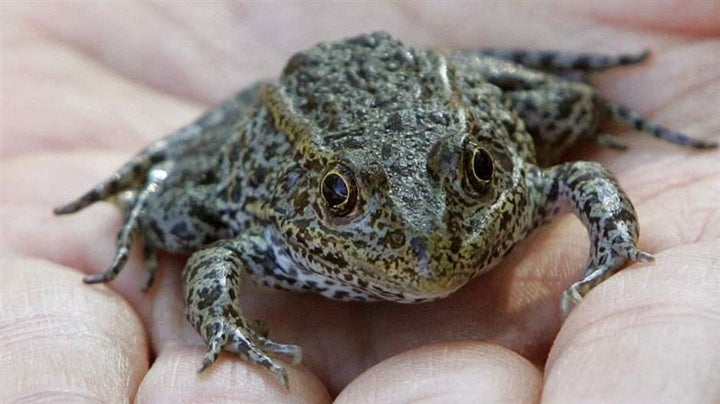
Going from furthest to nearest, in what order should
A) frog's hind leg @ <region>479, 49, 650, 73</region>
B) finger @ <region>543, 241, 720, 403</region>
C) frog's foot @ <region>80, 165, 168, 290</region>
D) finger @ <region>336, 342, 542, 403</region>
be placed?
frog's hind leg @ <region>479, 49, 650, 73</region> → frog's foot @ <region>80, 165, 168, 290</region> → finger @ <region>336, 342, 542, 403</region> → finger @ <region>543, 241, 720, 403</region>

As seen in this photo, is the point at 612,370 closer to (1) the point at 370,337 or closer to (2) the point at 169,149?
(1) the point at 370,337

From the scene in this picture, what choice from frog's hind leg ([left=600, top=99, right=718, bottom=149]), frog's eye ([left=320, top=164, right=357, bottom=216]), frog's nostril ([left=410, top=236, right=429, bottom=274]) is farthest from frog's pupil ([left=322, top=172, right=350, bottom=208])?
frog's hind leg ([left=600, top=99, right=718, bottom=149])

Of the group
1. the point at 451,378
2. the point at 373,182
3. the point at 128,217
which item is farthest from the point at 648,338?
the point at 128,217

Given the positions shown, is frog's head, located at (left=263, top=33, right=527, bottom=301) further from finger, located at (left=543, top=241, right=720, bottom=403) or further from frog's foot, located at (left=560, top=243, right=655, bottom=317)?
finger, located at (left=543, top=241, right=720, bottom=403)

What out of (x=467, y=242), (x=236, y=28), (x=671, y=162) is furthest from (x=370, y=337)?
(x=236, y=28)

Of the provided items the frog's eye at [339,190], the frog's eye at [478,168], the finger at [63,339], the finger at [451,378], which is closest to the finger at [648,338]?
the finger at [451,378]

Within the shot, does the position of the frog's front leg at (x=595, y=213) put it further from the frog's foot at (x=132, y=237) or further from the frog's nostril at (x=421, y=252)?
the frog's foot at (x=132, y=237)

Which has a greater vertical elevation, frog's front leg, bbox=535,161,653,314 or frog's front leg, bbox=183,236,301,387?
frog's front leg, bbox=535,161,653,314
